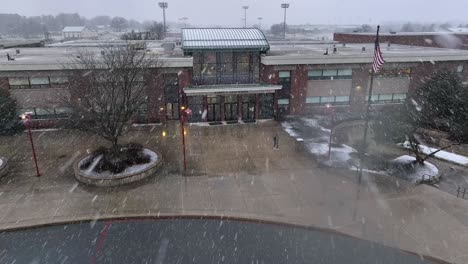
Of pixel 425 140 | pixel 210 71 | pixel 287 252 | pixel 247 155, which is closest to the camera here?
pixel 287 252

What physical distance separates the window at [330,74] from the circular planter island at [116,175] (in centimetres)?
1807

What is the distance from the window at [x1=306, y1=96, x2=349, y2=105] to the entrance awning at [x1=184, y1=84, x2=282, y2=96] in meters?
4.67

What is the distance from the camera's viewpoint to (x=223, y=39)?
102 ft

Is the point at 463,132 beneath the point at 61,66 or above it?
beneath

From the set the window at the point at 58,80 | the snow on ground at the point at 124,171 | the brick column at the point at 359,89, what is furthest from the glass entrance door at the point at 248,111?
the window at the point at 58,80

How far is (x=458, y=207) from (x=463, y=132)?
36.3 feet

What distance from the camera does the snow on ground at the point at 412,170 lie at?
771 inches

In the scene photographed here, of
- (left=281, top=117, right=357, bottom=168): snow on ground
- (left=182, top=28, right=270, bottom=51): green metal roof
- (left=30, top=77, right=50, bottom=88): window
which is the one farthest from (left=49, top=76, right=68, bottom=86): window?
(left=281, top=117, right=357, bottom=168): snow on ground

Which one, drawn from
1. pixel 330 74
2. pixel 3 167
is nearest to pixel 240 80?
pixel 330 74

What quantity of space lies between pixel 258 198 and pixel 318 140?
1071cm

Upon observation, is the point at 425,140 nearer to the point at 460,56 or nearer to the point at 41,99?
the point at 460,56

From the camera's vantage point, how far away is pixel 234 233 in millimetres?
14805

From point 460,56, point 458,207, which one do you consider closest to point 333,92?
point 460,56

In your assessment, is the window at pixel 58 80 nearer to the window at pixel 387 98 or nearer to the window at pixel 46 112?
the window at pixel 46 112
